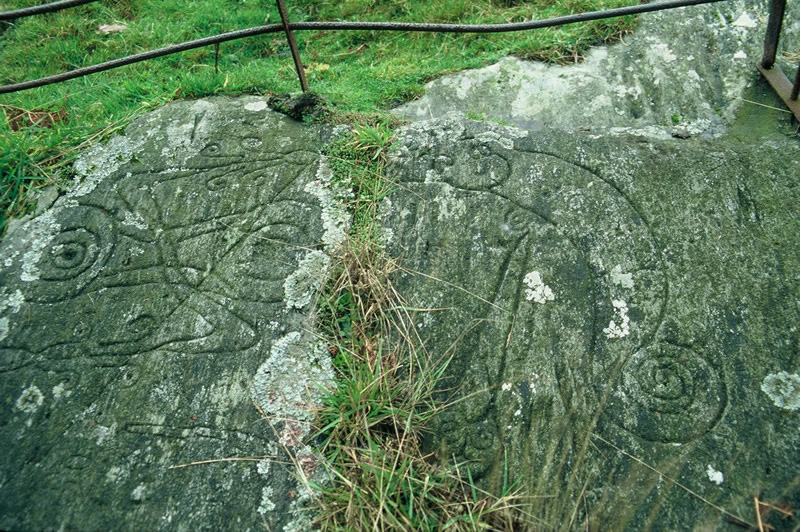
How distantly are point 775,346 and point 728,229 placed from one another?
485 millimetres

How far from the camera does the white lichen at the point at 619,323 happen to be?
2090 millimetres

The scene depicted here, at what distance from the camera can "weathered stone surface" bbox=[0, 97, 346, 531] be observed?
188 cm

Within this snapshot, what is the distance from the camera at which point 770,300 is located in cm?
A: 207

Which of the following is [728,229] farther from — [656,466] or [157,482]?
[157,482]

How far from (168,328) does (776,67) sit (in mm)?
2970

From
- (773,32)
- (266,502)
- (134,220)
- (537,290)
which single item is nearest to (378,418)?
(266,502)

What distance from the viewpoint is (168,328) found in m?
2.21

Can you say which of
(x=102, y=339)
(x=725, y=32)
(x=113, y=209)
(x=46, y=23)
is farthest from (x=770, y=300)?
(x=46, y=23)

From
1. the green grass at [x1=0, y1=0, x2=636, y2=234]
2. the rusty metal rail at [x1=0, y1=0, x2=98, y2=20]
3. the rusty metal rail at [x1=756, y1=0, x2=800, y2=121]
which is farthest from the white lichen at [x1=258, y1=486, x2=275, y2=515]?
the rusty metal rail at [x1=756, y1=0, x2=800, y2=121]

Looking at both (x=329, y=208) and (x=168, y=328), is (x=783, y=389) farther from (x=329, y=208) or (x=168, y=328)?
(x=168, y=328)

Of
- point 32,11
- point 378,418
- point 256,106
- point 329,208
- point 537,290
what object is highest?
point 32,11

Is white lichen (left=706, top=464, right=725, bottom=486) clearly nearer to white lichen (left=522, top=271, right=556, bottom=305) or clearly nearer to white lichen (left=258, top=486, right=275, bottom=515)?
white lichen (left=522, top=271, right=556, bottom=305)

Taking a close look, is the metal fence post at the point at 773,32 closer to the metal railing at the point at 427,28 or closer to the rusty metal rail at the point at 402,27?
the metal railing at the point at 427,28

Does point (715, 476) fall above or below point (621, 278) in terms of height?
below
